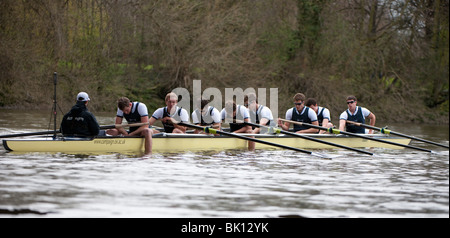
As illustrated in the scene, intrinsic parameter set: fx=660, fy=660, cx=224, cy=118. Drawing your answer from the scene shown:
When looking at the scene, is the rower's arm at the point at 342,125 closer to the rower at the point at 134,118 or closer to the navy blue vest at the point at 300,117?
the navy blue vest at the point at 300,117

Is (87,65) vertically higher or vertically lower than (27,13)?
lower

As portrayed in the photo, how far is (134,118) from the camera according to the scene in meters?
11.4

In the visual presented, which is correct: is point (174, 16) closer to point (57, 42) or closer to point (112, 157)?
point (57, 42)

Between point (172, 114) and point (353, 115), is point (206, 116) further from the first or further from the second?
point (353, 115)

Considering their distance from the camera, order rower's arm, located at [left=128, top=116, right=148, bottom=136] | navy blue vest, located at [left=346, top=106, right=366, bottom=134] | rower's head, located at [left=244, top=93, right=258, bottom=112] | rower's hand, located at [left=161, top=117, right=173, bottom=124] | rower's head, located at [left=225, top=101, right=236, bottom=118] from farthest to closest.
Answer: navy blue vest, located at [left=346, top=106, right=366, bottom=134]
rower's head, located at [left=244, top=93, right=258, bottom=112]
rower's head, located at [left=225, top=101, right=236, bottom=118]
rower's hand, located at [left=161, top=117, right=173, bottom=124]
rower's arm, located at [left=128, top=116, right=148, bottom=136]

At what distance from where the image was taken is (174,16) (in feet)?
73.6

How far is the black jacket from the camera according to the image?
404 inches

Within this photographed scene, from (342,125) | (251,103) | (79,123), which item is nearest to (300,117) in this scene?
(342,125)

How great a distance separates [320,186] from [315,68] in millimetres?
18385

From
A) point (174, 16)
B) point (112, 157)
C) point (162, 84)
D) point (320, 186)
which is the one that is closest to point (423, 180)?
point (320, 186)

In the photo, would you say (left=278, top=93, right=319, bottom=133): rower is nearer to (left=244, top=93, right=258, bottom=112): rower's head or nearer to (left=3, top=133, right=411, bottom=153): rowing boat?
(left=3, top=133, right=411, bottom=153): rowing boat

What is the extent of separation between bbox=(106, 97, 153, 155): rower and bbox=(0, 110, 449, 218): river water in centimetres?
44

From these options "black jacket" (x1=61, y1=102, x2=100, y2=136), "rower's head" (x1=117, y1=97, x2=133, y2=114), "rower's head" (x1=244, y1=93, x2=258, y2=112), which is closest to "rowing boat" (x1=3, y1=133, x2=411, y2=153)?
"black jacket" (x1=61, y1=102, x2=100, y2=136)

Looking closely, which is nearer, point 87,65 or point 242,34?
point 87,65
